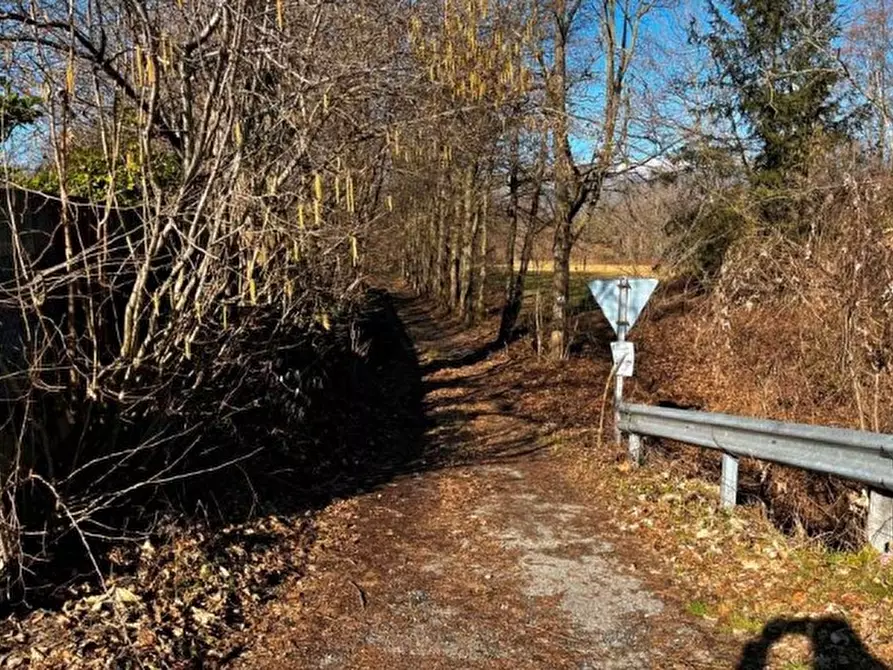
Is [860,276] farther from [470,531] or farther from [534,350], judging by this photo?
[534,350]

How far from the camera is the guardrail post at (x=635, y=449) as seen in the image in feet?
30.4

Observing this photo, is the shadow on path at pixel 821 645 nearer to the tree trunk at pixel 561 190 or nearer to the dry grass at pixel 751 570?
the dry grass at pixel 751 570

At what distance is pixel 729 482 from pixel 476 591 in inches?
102

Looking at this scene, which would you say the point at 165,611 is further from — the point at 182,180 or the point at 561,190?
the point at 561,190

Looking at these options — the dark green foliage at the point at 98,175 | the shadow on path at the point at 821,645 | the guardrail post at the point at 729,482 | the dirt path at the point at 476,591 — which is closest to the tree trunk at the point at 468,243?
the dirt path at the point at 476,591

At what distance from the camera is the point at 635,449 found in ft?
30.5

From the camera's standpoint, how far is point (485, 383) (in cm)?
1755

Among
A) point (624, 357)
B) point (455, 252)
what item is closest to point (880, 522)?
point (624, 357)

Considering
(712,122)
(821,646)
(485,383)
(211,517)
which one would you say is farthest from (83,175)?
(712,122)

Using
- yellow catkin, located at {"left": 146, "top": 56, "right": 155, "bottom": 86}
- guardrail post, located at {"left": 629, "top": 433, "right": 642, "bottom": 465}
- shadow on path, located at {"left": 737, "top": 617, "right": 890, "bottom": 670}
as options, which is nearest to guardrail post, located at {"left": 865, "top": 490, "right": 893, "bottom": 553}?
shadow on path, located at {"left": 737, "top": 617, "right": 890, "bottom": 670}

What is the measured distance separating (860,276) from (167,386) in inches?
242

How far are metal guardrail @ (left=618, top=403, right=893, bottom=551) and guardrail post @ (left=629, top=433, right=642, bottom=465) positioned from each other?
0.62 metres

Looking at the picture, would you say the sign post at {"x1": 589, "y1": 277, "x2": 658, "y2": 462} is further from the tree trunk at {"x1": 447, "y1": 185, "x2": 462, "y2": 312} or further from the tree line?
the tree trunk at {"x1": 447, "y1": 185, "x2": 462, "y2": 312}

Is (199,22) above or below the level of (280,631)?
above
